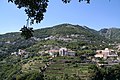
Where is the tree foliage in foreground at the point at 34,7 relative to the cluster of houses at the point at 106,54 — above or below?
below

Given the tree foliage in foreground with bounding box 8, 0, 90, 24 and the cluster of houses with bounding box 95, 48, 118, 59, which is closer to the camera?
the tree foliage in foreground with bounding box 8, 0, 90, 24

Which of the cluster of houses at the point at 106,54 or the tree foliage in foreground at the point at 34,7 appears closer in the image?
the tree foliage in foreground at the point at 34,7

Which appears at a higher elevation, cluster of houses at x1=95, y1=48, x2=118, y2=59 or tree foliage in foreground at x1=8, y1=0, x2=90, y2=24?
cluster of houses at x1=95, y1=48, x2=118, y2=59

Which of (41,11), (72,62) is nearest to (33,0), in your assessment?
(41,11)

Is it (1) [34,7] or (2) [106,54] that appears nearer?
(1) [34,7]

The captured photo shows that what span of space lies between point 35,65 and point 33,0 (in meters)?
92.6

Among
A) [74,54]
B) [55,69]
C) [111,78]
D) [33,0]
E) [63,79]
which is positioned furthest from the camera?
[74,54]

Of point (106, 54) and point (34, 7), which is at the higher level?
point (106, 54)

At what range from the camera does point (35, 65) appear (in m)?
99.8

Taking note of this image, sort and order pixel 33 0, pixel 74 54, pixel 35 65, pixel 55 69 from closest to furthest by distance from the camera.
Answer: pixel 33 0 < pixel 55 69 < pixel 35 65 < pixel 74 54

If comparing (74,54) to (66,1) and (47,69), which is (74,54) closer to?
(47,69)

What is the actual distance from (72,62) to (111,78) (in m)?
22.3

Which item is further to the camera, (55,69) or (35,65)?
(35,65)

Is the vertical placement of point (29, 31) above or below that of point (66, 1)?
below
